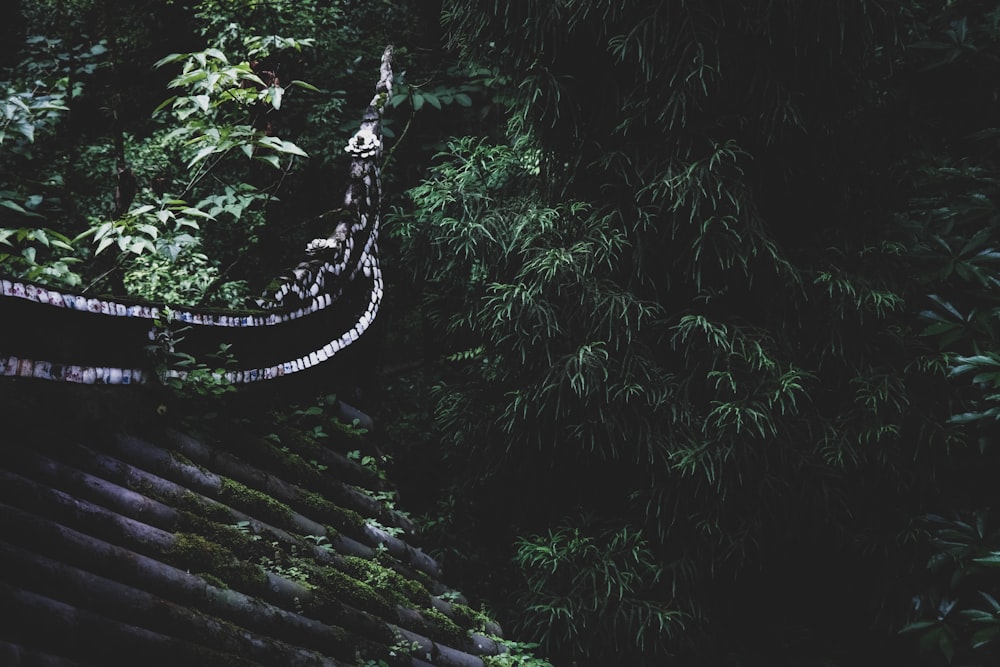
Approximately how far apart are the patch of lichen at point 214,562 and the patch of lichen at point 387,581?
71cm

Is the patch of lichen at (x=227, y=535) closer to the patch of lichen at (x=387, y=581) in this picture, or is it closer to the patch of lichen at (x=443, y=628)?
the patch of lichen at (x=387, y=581)

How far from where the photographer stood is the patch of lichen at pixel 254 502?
133 inches

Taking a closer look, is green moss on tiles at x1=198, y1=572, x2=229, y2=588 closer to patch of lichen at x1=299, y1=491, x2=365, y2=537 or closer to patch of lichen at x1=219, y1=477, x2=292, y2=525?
patch of lichen at x1=219, y1=477, x2=292, y2=525

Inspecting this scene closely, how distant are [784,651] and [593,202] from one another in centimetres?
361

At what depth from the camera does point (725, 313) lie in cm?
593

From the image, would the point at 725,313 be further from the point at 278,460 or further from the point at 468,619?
the point at 278,460

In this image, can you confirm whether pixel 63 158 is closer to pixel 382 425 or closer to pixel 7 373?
pixel 382 425

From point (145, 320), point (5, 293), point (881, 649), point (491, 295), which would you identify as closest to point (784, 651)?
point (881, 649)

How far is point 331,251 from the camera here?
169 inches

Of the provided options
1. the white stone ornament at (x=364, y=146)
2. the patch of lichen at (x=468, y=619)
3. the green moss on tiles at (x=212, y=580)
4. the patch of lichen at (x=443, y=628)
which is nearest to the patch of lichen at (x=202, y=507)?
the green moss on tiles at (x=212, y=580)

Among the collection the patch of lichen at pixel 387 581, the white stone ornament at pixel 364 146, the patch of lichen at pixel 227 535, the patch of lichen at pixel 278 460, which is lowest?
the patch of lichen at pixel 387 581

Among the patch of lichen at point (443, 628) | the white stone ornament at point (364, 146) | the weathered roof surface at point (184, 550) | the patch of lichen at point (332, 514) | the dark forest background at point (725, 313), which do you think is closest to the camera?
the weathered roof surface at point (184, 550)

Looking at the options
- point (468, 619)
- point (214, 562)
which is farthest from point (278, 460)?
point (468, 619)

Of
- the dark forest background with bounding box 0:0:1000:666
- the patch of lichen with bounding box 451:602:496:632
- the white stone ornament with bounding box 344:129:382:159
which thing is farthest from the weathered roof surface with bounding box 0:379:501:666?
the white stone ornament with bounding box 344:129:382:159
